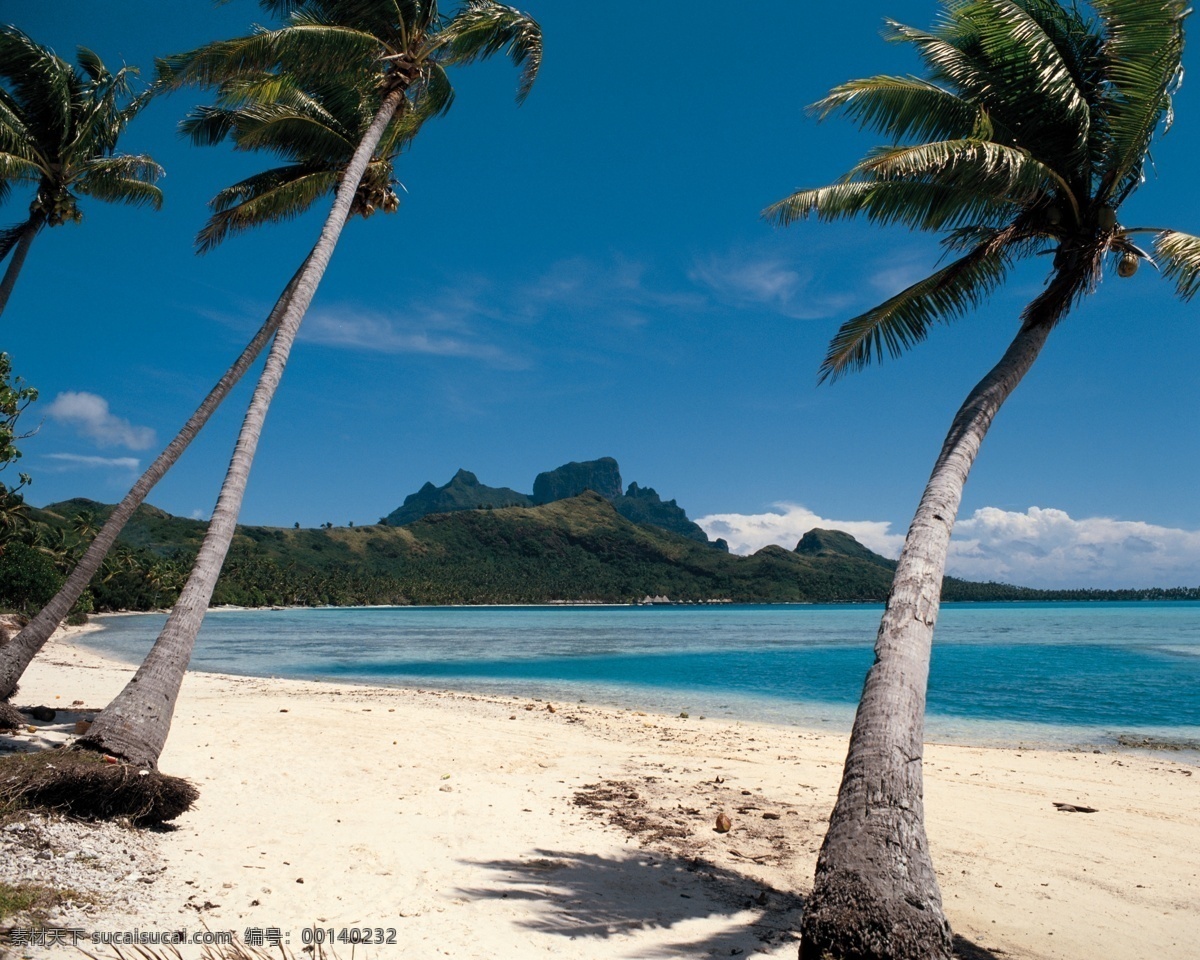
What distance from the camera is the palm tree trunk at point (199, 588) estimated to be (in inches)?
250

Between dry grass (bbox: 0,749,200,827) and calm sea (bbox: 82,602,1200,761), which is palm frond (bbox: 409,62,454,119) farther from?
calm sea (bbox: 82,602,1200,761)

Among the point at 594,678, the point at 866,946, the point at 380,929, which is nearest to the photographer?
the point at 866,946

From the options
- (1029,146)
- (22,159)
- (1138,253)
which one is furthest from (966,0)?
(22,159)

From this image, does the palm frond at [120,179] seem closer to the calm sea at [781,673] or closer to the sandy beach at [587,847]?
the sandy beach at [587,847]

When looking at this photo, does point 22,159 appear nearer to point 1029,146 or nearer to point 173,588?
point 1029,146

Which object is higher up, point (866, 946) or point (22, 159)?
point (22, 159)

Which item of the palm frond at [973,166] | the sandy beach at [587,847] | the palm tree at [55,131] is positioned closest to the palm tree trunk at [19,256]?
the palm tree at [55,131]

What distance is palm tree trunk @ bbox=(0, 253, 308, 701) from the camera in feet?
29.6

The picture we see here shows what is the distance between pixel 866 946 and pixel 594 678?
24614 millimetres

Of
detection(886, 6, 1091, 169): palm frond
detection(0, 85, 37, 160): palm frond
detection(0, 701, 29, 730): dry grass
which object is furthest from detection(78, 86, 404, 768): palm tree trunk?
detection(886, 6, 1091, 169): palm frond

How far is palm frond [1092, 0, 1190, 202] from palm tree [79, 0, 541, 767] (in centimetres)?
761

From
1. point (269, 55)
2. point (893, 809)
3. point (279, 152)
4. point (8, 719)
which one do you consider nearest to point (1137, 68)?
point (893, 809)

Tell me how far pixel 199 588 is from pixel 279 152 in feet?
27.7

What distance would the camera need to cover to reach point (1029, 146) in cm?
710
